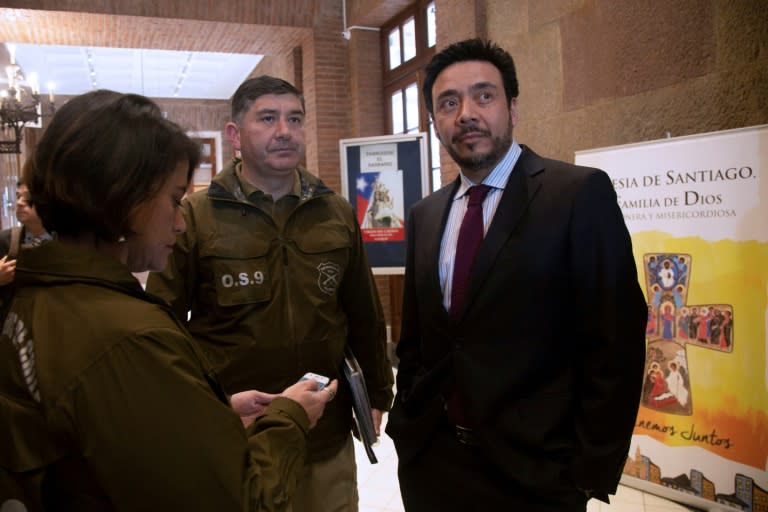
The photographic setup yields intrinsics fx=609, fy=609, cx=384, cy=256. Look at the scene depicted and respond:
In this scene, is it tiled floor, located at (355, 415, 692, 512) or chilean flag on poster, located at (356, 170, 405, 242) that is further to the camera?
chilean flag on poster, located at (356, 170, 405, 242)

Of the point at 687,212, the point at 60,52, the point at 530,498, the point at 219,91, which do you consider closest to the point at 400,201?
the point at 687,212

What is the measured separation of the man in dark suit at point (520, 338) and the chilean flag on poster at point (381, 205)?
3491 mm

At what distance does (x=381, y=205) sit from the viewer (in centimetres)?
525

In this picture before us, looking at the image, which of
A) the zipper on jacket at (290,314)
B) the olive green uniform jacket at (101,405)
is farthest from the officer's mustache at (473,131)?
the olive green uniform jacket at (101,405)

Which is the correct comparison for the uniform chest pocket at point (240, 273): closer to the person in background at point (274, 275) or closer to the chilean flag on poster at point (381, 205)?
the person in background at point (274, 275)

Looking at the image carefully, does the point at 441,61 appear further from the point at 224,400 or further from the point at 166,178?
the point at 224,400

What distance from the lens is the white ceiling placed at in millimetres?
9195

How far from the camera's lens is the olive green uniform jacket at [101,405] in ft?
2.49

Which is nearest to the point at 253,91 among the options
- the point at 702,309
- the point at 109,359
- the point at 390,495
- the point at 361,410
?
the point at 361,410

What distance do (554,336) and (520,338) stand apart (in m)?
0.08

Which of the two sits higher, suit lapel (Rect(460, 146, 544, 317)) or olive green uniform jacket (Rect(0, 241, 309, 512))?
suit lapel (Rect(460, 146, 544, 317))

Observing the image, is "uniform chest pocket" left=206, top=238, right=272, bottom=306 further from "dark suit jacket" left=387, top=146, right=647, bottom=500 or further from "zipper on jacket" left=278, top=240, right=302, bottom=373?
"dark suit jacket" left=387, top=146, right=647, bottom=500

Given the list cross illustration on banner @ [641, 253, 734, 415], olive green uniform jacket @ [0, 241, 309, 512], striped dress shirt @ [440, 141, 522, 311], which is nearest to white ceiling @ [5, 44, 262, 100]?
cross illustration on banner @ [641, 253, 734, 415]

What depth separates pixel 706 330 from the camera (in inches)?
103
